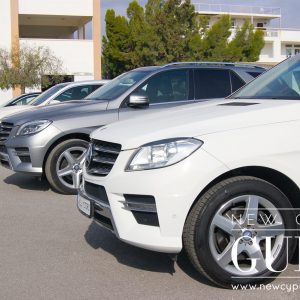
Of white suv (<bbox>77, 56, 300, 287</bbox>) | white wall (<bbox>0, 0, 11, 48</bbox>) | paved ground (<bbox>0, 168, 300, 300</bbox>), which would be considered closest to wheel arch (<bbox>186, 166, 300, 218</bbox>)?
white suv (<bbox>77, 56, 300, 287</bbox>)

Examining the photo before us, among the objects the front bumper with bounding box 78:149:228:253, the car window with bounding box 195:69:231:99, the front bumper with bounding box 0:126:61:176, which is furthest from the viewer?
the car window with bounding box 195:69:231:99

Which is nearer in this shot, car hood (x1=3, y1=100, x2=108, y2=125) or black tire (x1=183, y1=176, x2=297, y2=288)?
black tire (x1=183, y1=176, x2=297, y2=288)

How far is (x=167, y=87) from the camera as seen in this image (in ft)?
26.0

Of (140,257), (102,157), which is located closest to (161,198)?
(102,157)

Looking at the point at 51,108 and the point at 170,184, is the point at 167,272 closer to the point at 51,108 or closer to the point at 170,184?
the point at 170,184

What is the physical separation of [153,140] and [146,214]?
538 millimetres

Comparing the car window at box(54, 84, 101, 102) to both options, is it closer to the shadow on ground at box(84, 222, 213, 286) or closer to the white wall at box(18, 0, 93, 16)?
the shadow on ground at box(84, 222, 213, 286)

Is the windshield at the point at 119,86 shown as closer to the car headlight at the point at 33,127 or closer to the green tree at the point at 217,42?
the car headlight at the point at 33,127

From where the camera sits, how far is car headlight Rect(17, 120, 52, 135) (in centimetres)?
747

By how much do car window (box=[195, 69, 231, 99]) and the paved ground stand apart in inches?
112

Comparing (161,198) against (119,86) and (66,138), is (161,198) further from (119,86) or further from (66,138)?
(119,86)

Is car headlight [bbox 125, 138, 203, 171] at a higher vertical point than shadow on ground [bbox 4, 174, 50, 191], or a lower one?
higher

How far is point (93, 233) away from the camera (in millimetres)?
5602

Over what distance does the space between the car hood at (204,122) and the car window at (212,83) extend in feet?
12.0
